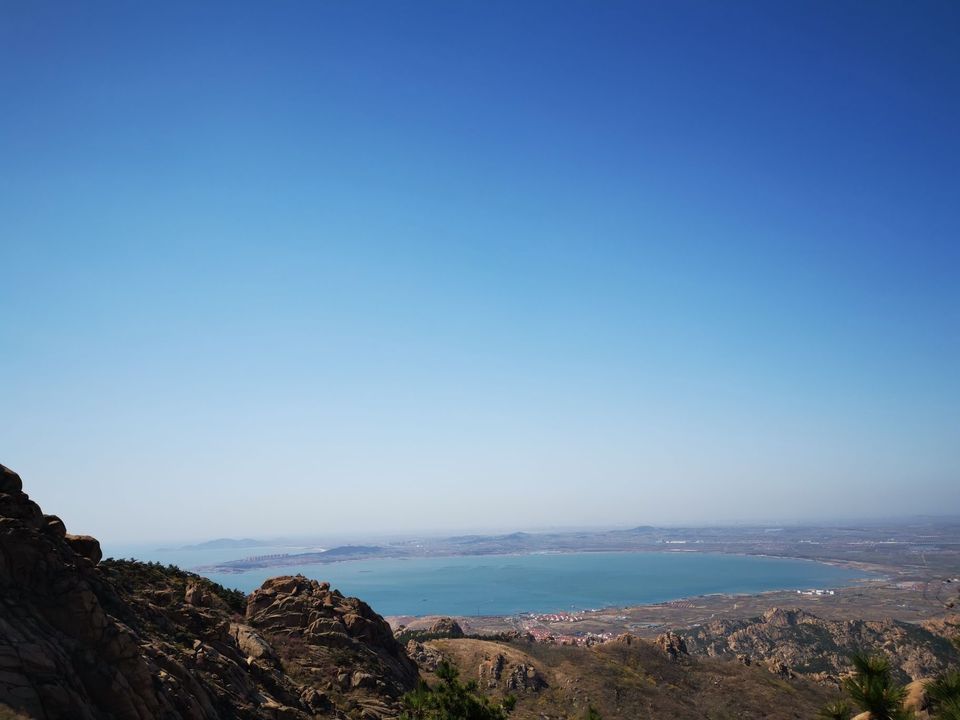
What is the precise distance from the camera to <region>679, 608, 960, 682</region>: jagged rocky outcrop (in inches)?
3812

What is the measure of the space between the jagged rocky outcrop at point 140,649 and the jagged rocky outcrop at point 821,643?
78647mm

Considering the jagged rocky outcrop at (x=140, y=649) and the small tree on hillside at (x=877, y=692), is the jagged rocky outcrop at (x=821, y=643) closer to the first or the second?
the small tree on hillside at (x=877, y=692)

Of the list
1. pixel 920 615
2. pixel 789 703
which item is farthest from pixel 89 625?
pixel 920 615

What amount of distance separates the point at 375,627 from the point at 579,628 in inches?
5490

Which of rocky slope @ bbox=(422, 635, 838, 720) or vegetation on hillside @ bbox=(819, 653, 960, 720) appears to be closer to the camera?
vegetation on hillside @ bbox=(819, 653, 960, 720)

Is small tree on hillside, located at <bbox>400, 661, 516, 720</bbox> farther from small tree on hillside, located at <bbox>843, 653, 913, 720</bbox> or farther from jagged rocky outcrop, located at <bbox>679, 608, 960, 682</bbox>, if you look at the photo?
jagged rocky outcrop, located at <bbox>679, 608, 960, 682</bbox>

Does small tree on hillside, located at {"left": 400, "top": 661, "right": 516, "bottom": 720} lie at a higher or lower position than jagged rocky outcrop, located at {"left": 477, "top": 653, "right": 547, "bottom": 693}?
higher

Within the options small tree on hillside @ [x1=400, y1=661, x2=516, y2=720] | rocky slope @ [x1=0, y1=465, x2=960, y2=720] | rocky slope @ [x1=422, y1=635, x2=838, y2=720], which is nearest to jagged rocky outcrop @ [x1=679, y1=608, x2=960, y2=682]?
rocky slope @ [x1=0, y1=465, x2=960, y2=720]

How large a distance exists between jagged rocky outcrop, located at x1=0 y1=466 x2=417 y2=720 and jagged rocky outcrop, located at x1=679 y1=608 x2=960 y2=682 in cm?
7865

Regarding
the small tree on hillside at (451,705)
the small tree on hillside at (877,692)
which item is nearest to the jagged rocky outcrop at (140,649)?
the small tree on hillside at (451,705)

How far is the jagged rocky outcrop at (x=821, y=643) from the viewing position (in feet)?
318

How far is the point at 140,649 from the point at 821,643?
423ft

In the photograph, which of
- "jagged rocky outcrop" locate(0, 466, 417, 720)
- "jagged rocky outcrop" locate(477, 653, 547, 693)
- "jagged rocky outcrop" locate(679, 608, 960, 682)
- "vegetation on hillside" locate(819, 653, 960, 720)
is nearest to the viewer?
"jagged rocky outcrop" locate(0, 466, 417, 720)

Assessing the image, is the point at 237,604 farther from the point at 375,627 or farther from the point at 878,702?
the point at 878,702
